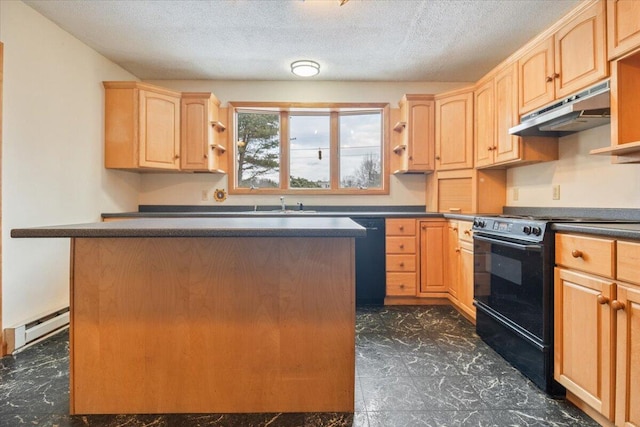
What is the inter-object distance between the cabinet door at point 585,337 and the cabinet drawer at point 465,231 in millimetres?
1040

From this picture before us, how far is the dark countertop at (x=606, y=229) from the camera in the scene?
4.13 feet

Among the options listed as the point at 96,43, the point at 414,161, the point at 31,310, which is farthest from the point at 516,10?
the point at 31,310

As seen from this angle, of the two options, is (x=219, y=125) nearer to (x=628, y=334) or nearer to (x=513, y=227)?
(x=513, y=227)

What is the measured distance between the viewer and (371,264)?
10.4 ft

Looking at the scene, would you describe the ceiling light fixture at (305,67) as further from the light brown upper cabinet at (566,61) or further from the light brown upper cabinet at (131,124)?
the light brown upper cabinet at (566,61)

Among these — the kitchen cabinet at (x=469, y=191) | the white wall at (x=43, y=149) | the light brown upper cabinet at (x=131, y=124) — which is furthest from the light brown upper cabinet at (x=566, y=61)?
the white wall at (x=43, y=149)

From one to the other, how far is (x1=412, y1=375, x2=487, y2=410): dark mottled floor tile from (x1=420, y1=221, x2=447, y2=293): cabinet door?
1.37 m

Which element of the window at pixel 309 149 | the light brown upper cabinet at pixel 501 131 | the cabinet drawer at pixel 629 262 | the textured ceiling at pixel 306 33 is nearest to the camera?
the cabinet drawer at pixel 629 262

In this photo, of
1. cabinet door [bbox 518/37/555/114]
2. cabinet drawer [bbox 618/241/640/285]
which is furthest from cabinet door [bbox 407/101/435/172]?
cabinet drawer [bbox 618/241/640/285]

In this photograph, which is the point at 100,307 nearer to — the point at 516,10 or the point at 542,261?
the point at 542,261

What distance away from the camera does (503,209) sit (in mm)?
3188

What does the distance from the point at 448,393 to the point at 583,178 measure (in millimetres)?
1792

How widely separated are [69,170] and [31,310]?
1124mm

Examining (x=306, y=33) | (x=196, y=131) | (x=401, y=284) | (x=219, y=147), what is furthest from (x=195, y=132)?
(x=401, y=284)
